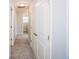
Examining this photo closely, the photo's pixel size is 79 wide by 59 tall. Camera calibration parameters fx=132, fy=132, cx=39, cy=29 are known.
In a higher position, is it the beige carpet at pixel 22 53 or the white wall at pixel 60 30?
the white wall at pixel 60 30

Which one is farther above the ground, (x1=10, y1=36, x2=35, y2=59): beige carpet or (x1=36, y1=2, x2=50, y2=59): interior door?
(x1=36, y1=2, x2=50, y2=59): interior door

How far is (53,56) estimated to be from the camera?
8.32 feet

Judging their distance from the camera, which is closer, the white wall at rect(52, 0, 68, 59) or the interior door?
the white wall at rect(52, 0, 68, 59)

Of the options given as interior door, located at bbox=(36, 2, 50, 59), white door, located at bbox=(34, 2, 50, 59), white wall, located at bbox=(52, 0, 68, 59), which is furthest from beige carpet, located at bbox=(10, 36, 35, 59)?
white wall, located at bbox=(52, 0, 68, 59)

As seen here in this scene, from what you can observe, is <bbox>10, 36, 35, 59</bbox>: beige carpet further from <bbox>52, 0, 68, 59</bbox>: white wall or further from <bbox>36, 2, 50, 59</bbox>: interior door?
<bbox>52, 0, 68, 59</bbox>: white wall

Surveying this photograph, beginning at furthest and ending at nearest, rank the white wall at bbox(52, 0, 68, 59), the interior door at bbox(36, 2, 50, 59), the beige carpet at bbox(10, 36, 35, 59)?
the beige carpet at bbox(10, 36, 35, 59) < the interior door at bbox(36, 2, 50, 59) < the white wall at bbox(52, 0, 68, 59)

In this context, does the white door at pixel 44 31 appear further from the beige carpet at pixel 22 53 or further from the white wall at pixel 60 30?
the beige carpet at pixel 22 53

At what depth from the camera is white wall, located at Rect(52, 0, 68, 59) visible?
2.55 metres

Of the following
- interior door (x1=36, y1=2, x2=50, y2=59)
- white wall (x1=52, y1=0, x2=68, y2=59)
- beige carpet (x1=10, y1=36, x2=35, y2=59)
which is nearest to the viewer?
white wall (x1=52, y1=0, x2=68, y2=59)

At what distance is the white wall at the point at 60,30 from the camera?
8.36 feet

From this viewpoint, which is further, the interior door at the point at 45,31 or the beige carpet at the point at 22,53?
the beige carpet at the point at 22,53

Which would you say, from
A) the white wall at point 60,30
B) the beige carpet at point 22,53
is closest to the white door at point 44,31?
the white wall at point 60,30
